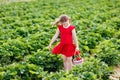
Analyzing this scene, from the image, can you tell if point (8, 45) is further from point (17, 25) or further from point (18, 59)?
point (17, 25)

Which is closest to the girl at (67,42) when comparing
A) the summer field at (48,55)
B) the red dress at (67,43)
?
the red dress at (67,43)

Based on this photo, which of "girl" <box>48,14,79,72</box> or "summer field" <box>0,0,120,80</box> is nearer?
"summer field" <box>0,0,120,80</box>

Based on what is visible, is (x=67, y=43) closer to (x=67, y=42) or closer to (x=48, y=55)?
(x=67, y=42)

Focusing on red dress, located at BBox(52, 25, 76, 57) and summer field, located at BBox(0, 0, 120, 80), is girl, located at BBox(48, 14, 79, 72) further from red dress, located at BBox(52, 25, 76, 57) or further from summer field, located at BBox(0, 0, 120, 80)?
summer field, located at BBox(0, 0, 120, 80)

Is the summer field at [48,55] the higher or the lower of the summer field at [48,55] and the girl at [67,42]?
the lower

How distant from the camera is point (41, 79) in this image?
8461 mm

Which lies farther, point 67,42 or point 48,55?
point 48,55

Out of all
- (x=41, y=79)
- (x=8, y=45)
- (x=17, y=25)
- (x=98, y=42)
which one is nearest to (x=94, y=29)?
(x=98, y=42)

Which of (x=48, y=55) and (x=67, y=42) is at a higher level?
(x=67, y=42)

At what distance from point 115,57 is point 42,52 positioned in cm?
222

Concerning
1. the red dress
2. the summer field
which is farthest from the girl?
the summer field

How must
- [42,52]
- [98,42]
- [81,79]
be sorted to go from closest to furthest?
1. [81,79]
2. [42,52]
3. [98,42]

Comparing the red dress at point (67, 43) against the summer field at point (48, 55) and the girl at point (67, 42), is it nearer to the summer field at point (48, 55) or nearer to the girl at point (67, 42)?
the girl at point (67, 42)

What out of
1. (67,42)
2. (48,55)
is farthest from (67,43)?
(48,55)
